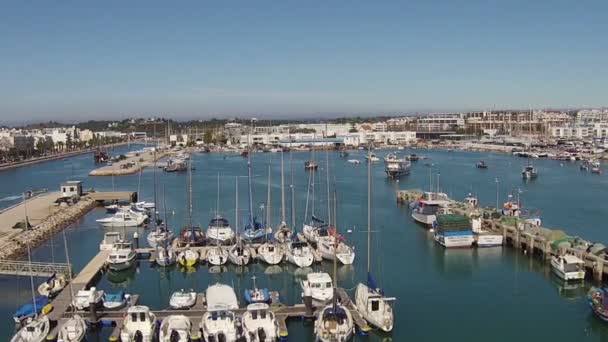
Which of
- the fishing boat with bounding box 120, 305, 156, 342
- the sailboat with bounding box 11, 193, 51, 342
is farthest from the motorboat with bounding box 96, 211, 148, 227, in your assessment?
the fishing boat with bounding box 120, 305, 156, 342

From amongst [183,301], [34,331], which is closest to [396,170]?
[183,301]

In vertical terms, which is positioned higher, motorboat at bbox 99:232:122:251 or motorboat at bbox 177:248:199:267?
motorboat at bbox 99:232:122:251

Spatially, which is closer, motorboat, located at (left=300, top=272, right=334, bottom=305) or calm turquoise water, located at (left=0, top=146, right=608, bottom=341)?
calm turquoise water, located at (left=0, top=146, right=608, bottom=341)

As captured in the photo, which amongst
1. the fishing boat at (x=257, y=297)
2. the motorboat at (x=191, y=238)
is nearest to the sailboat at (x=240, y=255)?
the motorboat at (x=191, y=238)

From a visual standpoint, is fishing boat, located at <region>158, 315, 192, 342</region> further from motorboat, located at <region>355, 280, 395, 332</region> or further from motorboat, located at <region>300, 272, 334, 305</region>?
motorboat, located at <region>355, 280, 395, 332</region>

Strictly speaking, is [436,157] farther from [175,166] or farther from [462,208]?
[462,208]

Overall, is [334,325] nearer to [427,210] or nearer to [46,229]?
[427,210]

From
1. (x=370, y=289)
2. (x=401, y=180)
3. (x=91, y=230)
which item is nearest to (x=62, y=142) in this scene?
(x=401, y=180)

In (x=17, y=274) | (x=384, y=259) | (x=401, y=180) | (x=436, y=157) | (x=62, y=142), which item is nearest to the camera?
(x=17, y=274)
